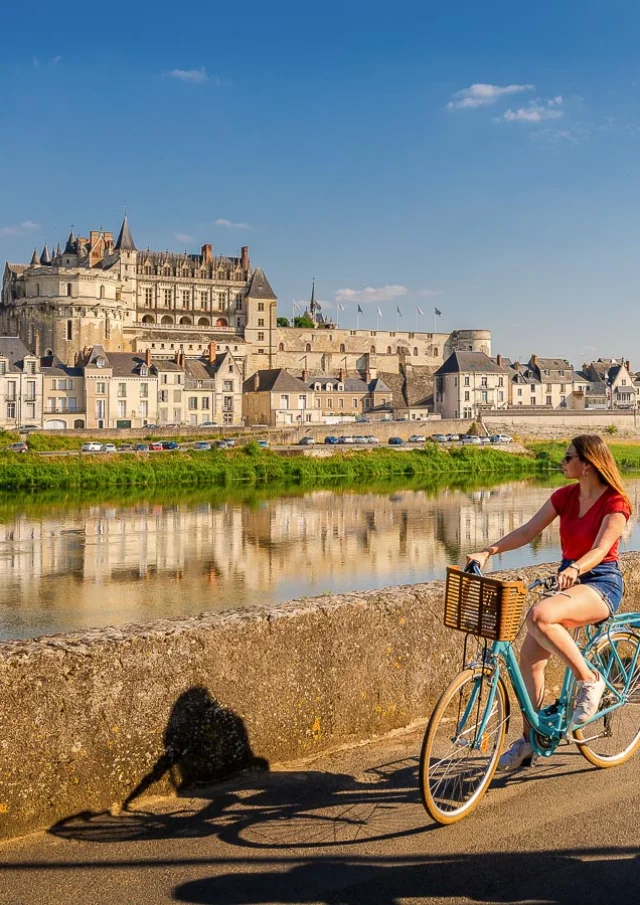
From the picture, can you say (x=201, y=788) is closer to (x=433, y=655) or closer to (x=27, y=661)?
(x=27, y=661)

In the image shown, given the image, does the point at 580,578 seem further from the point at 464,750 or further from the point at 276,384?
the point at 276,384

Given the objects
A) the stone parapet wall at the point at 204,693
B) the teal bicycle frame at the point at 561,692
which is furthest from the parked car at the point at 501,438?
the teal bicycle frame at the point at 561,692

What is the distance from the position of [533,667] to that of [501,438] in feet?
192

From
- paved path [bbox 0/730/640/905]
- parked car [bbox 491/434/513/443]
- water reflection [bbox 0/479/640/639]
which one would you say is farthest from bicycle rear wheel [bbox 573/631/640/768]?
parked car [bbox 491/434/513/443]

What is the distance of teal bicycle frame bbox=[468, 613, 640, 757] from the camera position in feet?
12.7

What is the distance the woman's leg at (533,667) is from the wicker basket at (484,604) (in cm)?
24

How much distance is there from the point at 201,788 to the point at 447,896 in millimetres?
1318

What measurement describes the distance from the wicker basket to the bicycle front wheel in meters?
0.19

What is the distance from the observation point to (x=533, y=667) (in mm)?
4039

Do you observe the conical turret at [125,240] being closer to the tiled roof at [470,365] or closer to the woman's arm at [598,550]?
the tiled roof at [470,365]

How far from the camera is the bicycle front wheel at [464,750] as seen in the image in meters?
3.60

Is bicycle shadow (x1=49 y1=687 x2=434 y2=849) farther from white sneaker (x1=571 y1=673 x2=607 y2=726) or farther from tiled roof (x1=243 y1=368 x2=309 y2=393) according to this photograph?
tiled roof (x1=243 y1=368 x2=309 y2=393)

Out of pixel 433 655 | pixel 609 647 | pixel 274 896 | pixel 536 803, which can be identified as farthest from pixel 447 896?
pixel 433 655

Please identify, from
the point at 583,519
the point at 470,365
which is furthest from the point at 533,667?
the point at 470,365
